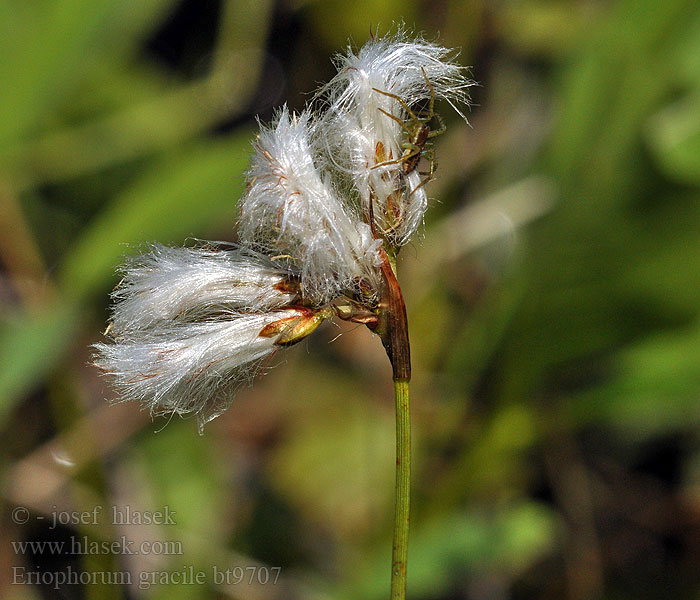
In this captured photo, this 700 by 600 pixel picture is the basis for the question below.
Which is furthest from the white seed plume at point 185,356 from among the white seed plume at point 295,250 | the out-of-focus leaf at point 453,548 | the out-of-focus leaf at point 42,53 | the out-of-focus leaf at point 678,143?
the out-of-focus leaf at point 42,53

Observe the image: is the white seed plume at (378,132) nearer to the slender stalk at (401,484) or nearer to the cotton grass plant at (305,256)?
the cotton grass plant at (305,256)

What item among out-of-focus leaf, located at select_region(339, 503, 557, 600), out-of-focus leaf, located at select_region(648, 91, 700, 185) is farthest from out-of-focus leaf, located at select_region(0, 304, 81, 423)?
out-of-focus leaf, located at select_region(648, 91, 700, 185)

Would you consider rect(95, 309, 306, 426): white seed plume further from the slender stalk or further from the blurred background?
the blurred background

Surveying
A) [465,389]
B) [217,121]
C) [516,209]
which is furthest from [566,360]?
[217,121]

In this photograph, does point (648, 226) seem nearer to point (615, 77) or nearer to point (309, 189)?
point (615, 77)
